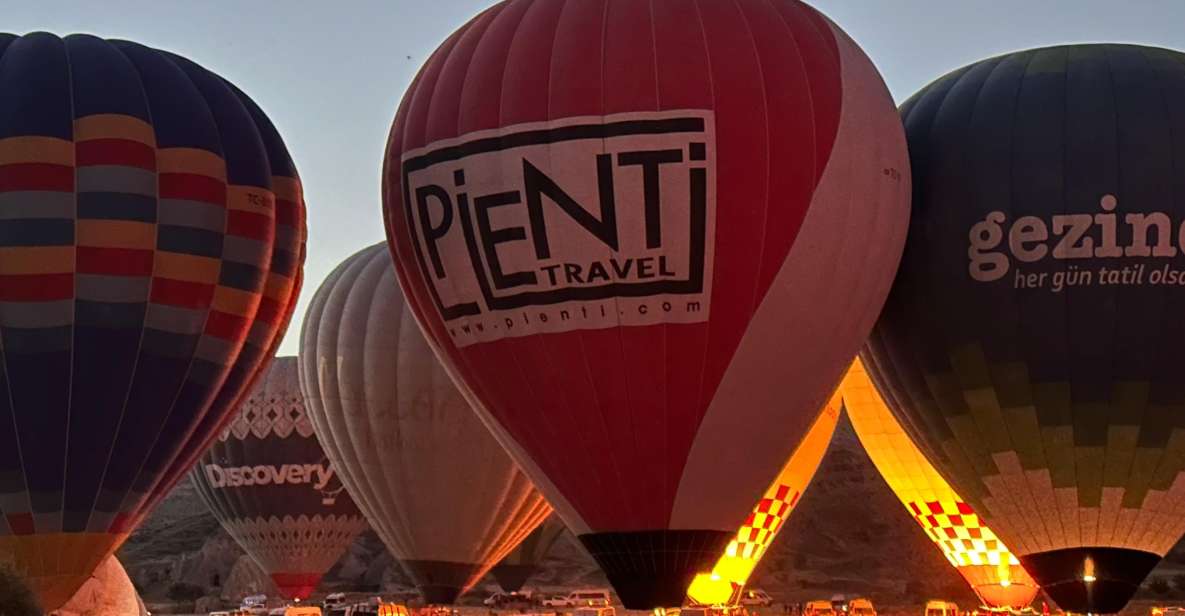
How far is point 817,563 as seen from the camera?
A: 59.8 meters

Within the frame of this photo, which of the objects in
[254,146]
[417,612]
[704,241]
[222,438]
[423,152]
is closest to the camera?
[704,241]

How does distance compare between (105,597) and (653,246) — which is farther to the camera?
(105,597)

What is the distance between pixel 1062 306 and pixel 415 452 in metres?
13.2

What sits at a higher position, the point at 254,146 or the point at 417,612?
the point at 254,146

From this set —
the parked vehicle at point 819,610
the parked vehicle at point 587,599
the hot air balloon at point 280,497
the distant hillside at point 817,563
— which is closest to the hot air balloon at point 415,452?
the parked vehicle at point 587,599

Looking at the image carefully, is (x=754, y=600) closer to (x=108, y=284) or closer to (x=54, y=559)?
(x=54, y=559)

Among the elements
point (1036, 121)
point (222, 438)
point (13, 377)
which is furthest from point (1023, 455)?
point (222, 438)

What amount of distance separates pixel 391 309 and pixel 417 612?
5.38 meters

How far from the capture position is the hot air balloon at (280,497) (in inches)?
1487

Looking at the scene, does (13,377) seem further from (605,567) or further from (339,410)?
(339,410)

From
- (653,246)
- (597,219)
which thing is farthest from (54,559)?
(653,246)

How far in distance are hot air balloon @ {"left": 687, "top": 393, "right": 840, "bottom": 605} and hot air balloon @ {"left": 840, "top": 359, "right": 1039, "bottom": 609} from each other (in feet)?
3.73

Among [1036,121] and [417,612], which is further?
[417,612]

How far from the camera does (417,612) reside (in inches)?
1192
